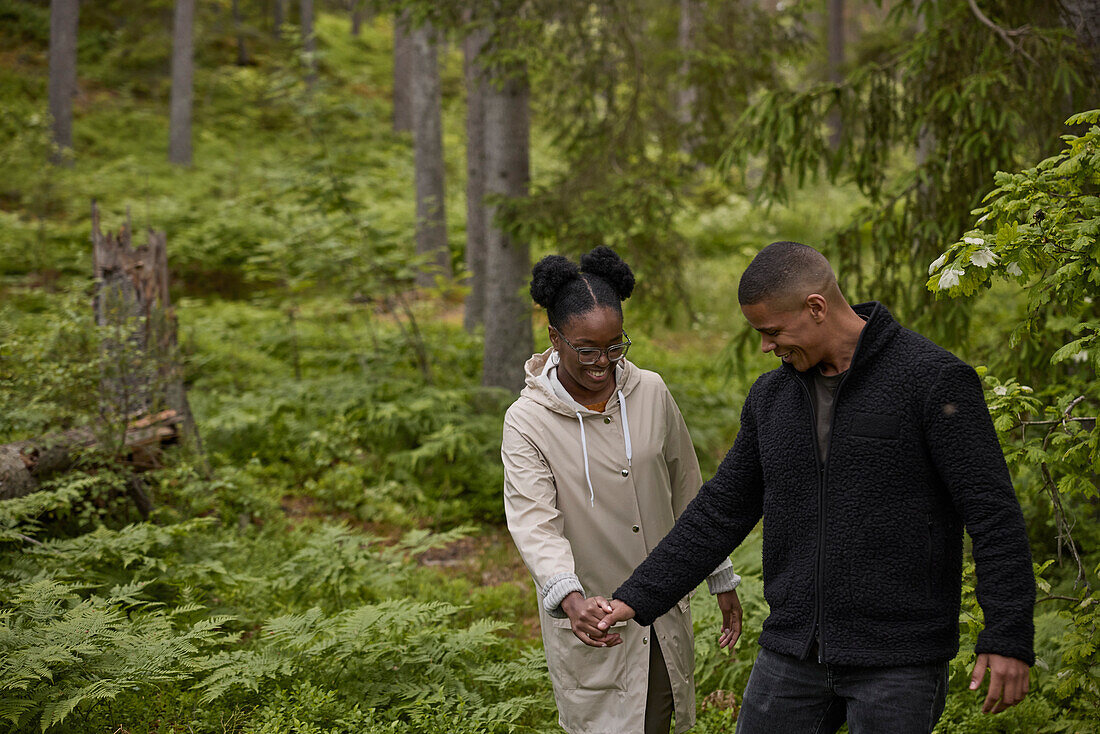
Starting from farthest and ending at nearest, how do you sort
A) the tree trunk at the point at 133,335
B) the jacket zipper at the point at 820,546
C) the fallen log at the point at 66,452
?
the tree trunk at the point at 133,335 → the fallen log at the point at 66,452 → the jacket zipper at the point at 820,546

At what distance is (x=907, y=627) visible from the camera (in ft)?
7.72

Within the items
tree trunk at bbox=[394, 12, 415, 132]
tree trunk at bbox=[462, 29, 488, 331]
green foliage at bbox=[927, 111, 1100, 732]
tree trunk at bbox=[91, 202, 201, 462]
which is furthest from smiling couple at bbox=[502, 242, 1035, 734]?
tree trunk at bbox=[394, 12, 415, 132]

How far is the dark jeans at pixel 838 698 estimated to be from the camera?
2.34m

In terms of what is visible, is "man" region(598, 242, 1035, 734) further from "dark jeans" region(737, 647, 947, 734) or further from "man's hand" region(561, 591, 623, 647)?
"man's hand" region(561, 591, 623, 647)

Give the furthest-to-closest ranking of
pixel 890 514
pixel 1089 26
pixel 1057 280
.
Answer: pixel 1089 26 < pixel 1057 280 < pixel 890 514

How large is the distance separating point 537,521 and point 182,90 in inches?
858

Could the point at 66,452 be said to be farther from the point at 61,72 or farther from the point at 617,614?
the point at 61,72

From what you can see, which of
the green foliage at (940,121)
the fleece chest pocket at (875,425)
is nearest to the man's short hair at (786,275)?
the fleece chest pocket at (875,425)

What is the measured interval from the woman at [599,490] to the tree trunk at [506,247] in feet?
18.2

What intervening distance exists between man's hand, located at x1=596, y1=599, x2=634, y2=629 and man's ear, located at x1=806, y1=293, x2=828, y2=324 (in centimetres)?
113

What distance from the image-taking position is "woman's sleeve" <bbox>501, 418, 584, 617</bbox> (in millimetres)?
2803

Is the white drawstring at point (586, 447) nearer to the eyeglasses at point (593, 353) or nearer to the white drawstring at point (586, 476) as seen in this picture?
the white drawstring at point (586, 476)

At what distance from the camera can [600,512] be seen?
308 cm

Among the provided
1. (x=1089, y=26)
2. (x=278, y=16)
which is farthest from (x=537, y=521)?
(x=278, y=16)
